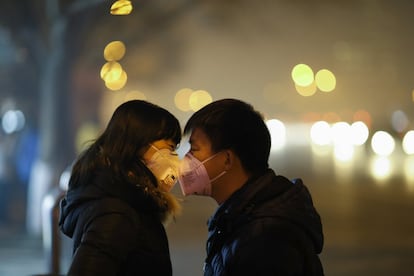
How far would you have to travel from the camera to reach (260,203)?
→ 8.92 ft

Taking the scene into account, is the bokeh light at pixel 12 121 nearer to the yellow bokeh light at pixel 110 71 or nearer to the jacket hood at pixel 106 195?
the yellow bokeh light at pixel 110 71

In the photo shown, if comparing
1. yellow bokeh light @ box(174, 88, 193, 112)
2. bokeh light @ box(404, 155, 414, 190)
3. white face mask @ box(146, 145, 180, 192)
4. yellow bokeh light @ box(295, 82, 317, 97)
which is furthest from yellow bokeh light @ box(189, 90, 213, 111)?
yellow bokeh light @ box(295, 82, 317, 97)

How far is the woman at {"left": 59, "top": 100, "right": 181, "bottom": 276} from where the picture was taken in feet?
8.65

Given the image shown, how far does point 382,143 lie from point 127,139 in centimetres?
3512

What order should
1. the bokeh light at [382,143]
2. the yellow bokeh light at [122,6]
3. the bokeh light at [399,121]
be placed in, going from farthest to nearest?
1. the bokeh light at [399,121]
2. the bokeh light at [382,143]
3. the yellow bokeh light at [122,6]

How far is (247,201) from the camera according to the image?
273cm

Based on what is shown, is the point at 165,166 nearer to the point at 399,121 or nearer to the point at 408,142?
the point at 408,142

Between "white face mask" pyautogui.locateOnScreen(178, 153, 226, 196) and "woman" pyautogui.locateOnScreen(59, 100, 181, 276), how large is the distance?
6 centimetres

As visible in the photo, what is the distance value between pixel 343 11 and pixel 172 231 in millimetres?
4799

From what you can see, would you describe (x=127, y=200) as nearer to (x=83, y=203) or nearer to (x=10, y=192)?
(x=83, y=203)

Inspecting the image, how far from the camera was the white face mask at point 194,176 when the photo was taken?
2912mm

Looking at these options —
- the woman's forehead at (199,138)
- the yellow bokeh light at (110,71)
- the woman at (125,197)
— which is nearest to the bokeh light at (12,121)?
the yellow bokeh light at (110,71)

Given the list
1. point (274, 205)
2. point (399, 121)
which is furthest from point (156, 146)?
point (399, 121)

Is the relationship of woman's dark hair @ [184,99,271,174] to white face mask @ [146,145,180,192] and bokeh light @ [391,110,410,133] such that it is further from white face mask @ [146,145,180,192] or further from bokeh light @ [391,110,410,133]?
bokeh light @ [391,110,410,133]
